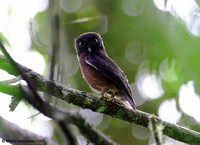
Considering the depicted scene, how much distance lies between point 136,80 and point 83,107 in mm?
2597

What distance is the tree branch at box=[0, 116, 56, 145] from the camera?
2.41 meters

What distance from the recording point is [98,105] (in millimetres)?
2812

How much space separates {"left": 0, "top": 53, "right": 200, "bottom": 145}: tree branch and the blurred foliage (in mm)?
224

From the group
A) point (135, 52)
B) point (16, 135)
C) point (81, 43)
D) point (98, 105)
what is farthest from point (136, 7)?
point (16, 135)

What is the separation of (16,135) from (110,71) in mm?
1160

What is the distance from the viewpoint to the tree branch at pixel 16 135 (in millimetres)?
2410

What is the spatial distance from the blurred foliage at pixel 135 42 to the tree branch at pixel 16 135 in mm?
504

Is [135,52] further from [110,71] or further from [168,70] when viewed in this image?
[110,71]

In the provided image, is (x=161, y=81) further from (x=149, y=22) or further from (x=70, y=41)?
(x=70, y=41)

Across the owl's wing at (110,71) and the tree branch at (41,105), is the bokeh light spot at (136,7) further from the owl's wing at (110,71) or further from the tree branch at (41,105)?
the tree branch at (41,105)

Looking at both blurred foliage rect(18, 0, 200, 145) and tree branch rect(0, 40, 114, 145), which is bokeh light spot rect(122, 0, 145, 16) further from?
tree branch rect(0, 40, 114, 145)

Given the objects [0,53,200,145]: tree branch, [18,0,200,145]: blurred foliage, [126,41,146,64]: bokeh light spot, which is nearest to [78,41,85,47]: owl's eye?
[18,0,200,145]: blurred foliage

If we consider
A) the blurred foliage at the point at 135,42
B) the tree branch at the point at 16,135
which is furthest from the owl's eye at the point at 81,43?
the tree branch at the point at 16,135

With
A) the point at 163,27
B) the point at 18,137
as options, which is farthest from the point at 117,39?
the point at 18,137
